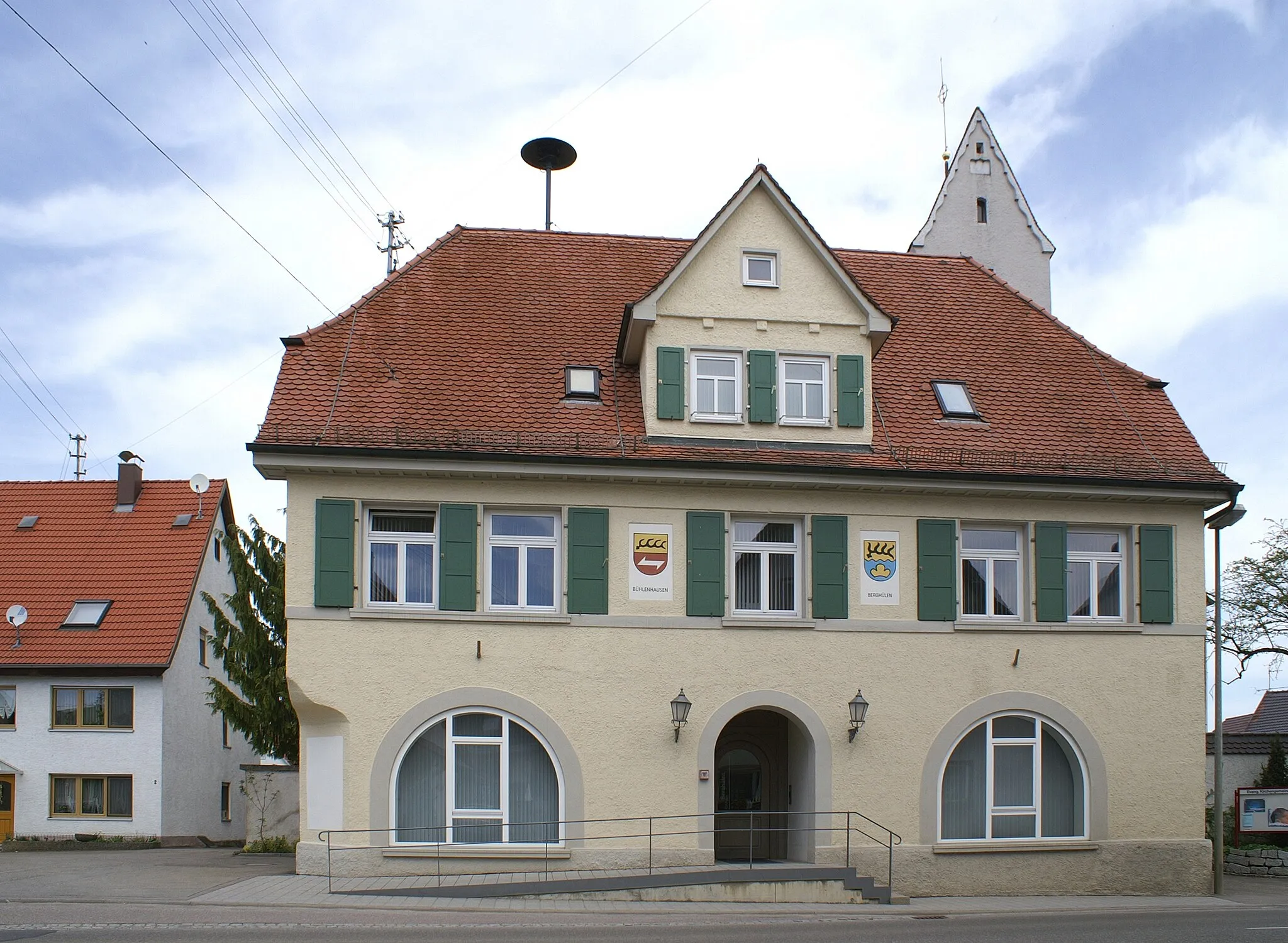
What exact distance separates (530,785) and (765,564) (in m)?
4.66

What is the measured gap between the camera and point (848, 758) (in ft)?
60.3

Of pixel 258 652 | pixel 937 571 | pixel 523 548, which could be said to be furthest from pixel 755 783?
pixel 258 652

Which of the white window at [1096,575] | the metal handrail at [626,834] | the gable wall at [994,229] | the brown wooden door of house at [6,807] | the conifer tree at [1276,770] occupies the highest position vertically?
the gable wall at [994,229]

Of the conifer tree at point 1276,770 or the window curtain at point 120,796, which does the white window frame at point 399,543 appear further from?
the conifer tree at point 1276,770

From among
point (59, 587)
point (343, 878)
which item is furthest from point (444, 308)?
point (59, 587)

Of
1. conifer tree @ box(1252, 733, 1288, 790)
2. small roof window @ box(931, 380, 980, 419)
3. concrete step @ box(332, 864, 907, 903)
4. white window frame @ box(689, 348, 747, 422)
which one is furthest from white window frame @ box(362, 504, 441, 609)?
conifer tree @ box(1252, 733, 1288, 790)

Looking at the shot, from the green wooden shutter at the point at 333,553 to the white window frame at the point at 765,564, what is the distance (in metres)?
5.44

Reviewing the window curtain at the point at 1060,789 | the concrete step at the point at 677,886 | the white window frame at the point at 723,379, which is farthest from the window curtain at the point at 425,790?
the window curtain at the point at 1060,789

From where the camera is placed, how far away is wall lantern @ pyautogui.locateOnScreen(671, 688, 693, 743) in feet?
57.9

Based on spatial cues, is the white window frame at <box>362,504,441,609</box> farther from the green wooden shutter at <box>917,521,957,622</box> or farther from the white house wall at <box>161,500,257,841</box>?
the white house wall at <box>161,500,257,841</box>

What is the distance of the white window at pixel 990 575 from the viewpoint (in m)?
19.4

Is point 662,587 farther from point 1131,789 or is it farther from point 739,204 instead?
point 1131,789

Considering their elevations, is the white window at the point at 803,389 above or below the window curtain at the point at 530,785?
above

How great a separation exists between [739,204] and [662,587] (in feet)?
19.8
